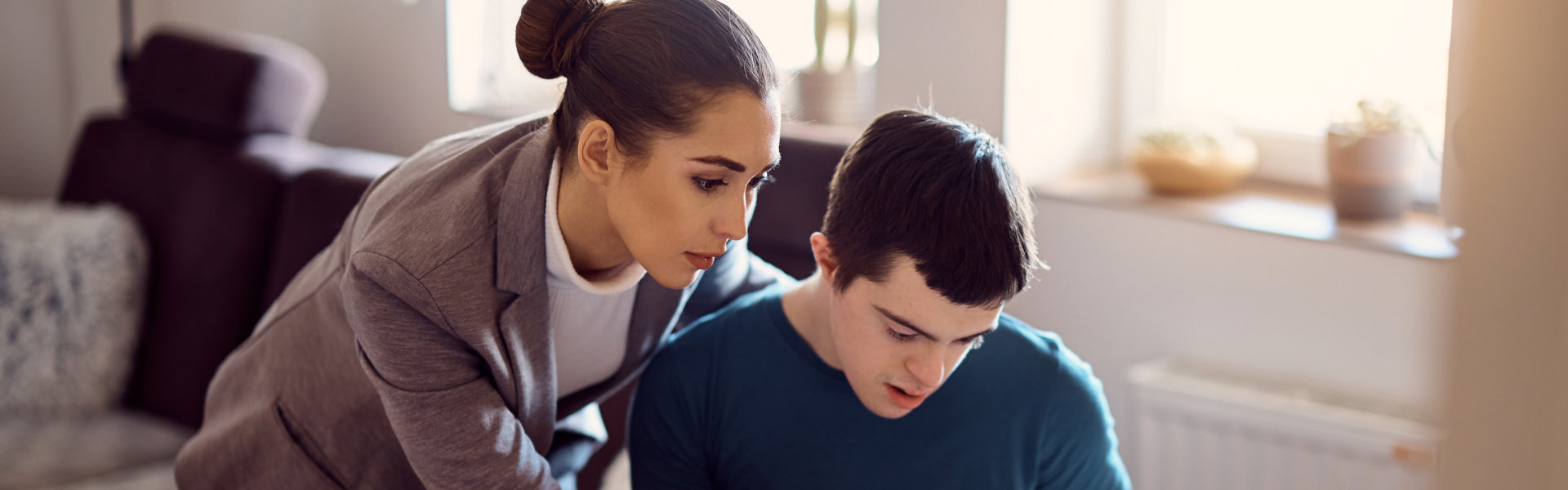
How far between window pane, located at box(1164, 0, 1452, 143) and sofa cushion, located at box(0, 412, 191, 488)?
5.70ft

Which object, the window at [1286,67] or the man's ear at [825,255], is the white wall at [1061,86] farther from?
the man's ear at [825,255]

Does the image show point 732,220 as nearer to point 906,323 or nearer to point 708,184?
point 708,184

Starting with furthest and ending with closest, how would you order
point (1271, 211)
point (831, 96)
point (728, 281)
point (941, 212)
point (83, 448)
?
point (831, 96) < point (83, 448) < point (1271, 211) < point (728, 281) < point (941, 212)

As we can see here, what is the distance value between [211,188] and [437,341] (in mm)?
1342

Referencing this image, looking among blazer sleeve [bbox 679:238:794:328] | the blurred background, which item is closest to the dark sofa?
the blurred background

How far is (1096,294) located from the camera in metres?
1.69

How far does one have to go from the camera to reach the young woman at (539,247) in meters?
0.99

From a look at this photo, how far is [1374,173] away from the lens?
1.55 metres

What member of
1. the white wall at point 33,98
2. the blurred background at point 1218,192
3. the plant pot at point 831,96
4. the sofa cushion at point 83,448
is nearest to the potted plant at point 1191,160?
the blurred background at point 1218,192

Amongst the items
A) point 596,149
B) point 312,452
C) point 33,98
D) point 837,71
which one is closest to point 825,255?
point 596,149

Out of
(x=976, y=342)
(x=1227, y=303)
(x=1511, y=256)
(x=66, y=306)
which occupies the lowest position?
(x=66, y=306)

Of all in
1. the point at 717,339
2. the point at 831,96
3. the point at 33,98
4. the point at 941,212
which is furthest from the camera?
the point at 33,98

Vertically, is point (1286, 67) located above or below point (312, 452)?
above

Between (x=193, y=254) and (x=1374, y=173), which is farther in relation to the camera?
(x=193, y=254)
